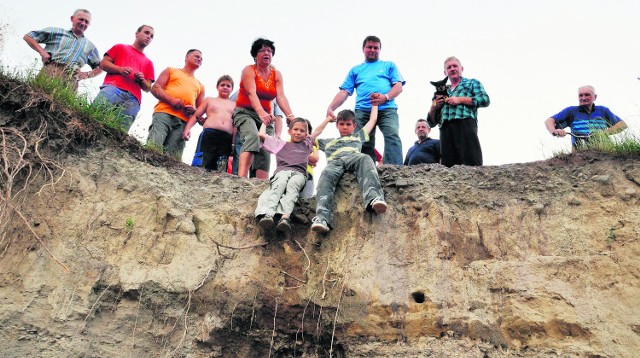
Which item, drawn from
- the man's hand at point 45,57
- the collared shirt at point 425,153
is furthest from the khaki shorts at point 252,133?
the man's hand at point 45,57

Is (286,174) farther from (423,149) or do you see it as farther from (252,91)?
(423,149)

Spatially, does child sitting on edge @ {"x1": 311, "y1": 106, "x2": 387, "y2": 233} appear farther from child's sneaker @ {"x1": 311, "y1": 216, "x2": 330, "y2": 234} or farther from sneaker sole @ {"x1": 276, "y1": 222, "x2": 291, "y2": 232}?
Result: sneaker sole @ {"x1": 276, "y1": 222, "x2": 291, "y2": 232}

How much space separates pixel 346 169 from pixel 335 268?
1.16 m

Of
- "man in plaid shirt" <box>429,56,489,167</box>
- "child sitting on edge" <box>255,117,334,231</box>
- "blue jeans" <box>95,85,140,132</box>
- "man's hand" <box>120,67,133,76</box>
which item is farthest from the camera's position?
"man's hand" <box>120,67,133,76</box>

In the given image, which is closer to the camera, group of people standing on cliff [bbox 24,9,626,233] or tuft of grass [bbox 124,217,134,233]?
tuft of grass [bbox 124,217,134,233]

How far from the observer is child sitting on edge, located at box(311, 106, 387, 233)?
6.24m

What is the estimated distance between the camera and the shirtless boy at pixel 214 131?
25.8 feet

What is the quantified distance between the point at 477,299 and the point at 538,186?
1.60 meters

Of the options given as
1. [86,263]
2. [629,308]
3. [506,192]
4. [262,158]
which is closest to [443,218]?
[506,192]

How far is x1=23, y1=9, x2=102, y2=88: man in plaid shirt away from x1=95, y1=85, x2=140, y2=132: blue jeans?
13.8 inches

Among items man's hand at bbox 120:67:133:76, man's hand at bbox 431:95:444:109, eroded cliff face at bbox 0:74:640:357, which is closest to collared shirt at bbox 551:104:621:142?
eroded cliff face at bbox 0:74:640:357

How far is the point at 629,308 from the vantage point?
560 cm

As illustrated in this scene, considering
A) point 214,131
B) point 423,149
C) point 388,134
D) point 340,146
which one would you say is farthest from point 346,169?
point 214,131

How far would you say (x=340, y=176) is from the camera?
6.69 metres
